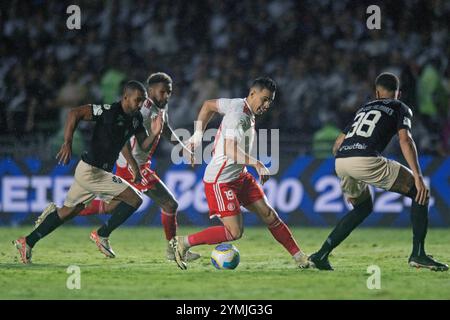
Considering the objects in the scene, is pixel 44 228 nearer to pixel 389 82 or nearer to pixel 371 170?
pixel 371 170

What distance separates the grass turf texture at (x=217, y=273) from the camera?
900 cm

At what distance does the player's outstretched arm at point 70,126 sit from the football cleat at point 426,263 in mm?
3728

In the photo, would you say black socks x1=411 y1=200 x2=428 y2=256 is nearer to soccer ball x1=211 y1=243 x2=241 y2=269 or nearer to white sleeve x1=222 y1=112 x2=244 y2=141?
soccer ball x1=211 y1=243 x2=241 y2=269

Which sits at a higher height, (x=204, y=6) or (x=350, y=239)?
(x=204, y=6)

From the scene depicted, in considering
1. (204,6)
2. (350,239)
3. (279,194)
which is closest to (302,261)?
(350,239)

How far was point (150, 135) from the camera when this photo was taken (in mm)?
11680

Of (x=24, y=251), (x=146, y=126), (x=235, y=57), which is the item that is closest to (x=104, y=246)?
(x=24, y=251)

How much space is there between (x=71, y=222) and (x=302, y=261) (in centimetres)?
665

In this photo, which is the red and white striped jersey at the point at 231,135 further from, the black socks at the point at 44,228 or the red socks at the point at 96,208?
the red socks at the point at 96,208

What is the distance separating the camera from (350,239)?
1426cm

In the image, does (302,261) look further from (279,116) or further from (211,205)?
(279,116)

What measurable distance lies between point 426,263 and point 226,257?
81.1 inches

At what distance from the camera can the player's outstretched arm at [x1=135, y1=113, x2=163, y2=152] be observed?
11445mm

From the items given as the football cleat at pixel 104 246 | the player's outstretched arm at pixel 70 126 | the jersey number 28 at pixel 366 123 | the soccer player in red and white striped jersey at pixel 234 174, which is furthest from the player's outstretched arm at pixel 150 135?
the jersey number 28 at pixel 366 123
